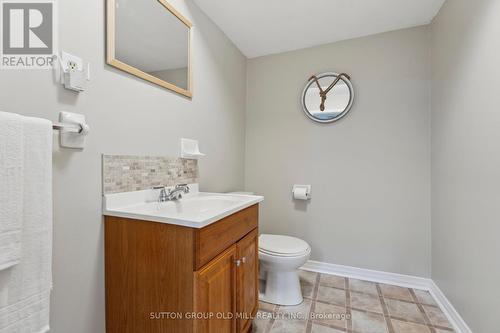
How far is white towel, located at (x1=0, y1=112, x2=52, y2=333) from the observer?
2.31ft

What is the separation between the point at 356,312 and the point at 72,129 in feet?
6.61

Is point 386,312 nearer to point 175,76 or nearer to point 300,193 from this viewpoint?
point 300,193

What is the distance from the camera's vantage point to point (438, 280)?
1827 millimetres

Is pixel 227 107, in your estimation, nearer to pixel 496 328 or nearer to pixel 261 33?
pixel 261 33

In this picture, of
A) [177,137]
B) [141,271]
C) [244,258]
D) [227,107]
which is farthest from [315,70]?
[141,271]

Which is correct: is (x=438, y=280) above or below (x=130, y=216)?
below

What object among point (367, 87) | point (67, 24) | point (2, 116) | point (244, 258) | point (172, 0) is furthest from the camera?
point (367, 87)

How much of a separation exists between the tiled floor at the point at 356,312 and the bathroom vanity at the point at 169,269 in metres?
0.49

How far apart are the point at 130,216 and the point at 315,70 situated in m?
2.09

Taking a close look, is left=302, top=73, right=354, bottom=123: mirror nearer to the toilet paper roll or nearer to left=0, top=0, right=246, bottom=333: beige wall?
the toilet paper roll

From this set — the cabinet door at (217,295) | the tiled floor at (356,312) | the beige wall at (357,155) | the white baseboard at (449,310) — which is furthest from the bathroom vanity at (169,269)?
the white baseboard at (449,310)

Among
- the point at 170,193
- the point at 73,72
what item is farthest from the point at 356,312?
the point at 73,72

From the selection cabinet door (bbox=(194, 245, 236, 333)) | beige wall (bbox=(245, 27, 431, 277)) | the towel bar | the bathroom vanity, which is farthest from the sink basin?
beige wall (bbox=(245, 27, 431, 277))

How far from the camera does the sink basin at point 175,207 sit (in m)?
0.95
